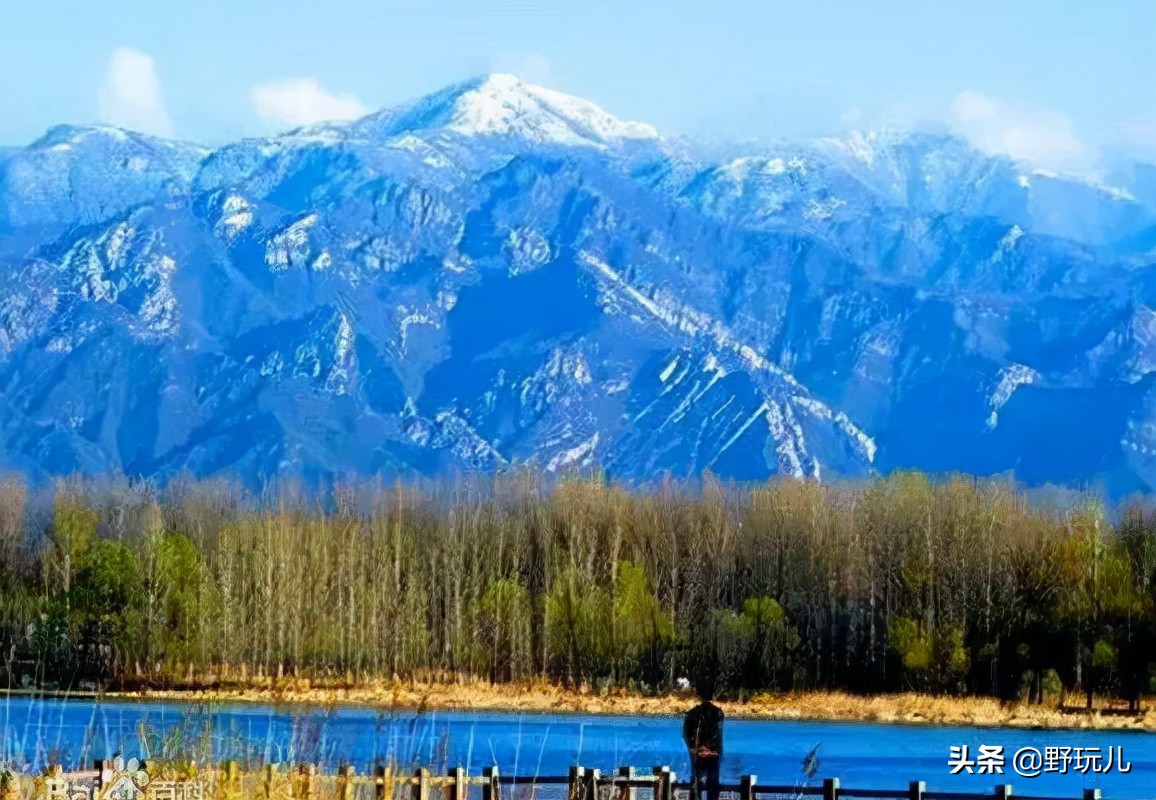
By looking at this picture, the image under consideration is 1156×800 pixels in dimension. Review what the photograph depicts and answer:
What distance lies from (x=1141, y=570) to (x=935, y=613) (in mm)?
5580

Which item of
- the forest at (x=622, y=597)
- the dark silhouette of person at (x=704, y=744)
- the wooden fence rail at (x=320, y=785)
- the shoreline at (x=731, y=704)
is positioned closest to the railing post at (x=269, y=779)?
the wooden fence rail at (x=320, y=785)

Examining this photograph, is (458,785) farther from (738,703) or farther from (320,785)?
(738,703)

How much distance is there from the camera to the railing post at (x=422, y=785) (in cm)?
1847

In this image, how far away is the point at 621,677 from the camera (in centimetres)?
5903

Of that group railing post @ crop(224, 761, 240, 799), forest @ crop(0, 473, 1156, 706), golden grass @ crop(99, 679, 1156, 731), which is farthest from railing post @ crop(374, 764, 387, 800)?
forest @ crop(0, 473, 1156, 706)

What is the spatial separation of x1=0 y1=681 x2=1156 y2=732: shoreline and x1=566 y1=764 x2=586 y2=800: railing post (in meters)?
31.6

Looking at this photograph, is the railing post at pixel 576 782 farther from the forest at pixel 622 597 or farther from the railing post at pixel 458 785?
the forest at pixel 622 597

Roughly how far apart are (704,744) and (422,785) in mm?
2925

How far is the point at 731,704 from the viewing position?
57156 millimetres

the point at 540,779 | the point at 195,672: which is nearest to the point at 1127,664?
the point at 195,672

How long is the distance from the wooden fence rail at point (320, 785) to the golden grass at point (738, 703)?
31168 millimetres

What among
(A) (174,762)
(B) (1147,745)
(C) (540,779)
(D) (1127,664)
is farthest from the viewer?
(D) (1127,664)

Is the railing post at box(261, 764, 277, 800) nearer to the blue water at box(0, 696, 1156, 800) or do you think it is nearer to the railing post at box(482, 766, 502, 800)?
the blue water at box(0, 696, 1156, 800)

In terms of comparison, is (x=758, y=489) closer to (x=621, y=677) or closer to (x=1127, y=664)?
(x=621, y=677)
